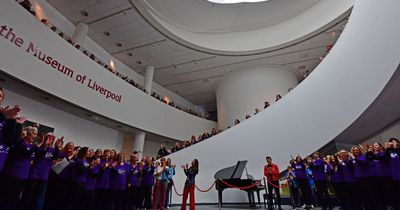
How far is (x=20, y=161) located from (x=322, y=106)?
27.7 feet

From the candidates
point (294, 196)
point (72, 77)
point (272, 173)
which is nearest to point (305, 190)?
point (272, 173)

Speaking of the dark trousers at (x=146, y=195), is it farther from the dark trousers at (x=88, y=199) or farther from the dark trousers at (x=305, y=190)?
the dark trousers at (x=305, y=190)

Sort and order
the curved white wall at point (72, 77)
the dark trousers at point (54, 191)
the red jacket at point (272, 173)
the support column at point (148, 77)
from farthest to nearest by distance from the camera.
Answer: the support column at point (148, 77)
the curved white wall at point (72, 77)
the red jacket at point (272, 173)
the dark trousers at point (54, 191)

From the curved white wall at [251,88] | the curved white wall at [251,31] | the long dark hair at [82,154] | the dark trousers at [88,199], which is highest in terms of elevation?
the curved white wall at [251,31]

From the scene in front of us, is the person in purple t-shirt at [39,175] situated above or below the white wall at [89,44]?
below

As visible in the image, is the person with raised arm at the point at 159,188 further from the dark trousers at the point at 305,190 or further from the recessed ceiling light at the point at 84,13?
the recessed ceiling light at the point at 84,13

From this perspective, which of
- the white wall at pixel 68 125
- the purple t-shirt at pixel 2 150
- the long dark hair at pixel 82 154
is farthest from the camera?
the white wall at pixel 68 125

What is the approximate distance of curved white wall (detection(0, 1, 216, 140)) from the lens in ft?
22.2

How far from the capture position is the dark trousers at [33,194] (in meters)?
3.23

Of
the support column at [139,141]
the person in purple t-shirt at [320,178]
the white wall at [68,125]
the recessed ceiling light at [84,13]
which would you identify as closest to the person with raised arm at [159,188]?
the person in purple t-shirt at [320,178]

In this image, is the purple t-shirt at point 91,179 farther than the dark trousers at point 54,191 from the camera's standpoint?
Yes

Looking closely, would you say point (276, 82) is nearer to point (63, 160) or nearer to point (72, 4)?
point (72, 4)

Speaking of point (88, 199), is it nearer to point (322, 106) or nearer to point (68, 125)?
point (68, 125)

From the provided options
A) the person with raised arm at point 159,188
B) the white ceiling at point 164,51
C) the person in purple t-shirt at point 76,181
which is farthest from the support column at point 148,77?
the person in purple t-shirt at point 76,181
